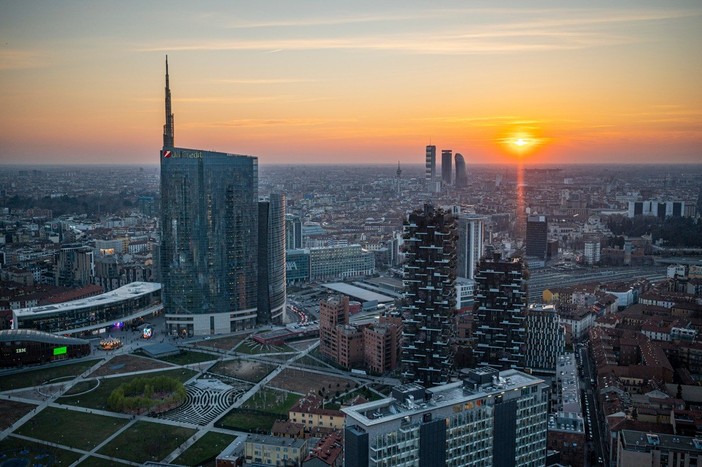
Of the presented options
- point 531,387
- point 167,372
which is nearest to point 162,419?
point 167,372

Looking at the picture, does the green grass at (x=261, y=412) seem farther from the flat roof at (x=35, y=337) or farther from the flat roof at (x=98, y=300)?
the flat roof at (x=98, y=300)

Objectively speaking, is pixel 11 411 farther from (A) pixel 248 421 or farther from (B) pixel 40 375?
(A) pixel 248 421

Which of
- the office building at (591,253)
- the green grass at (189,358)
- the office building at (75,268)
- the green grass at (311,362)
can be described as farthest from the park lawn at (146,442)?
the office building at (591,253)

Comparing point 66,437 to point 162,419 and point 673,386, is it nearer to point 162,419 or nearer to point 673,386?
point 162,419

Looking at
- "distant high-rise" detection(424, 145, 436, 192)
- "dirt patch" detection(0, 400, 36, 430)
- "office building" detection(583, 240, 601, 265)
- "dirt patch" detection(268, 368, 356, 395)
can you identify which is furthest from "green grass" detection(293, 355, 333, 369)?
"office building" detection(583, 240, 601, 265)

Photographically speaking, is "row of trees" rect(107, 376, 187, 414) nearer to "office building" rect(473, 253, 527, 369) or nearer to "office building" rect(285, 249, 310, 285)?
"office building" rect(473, 253, 527, 369)
